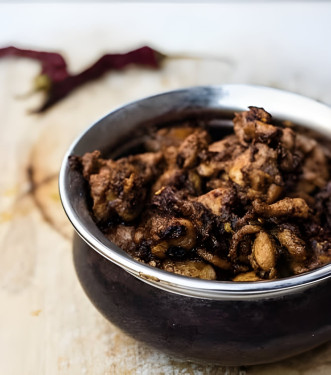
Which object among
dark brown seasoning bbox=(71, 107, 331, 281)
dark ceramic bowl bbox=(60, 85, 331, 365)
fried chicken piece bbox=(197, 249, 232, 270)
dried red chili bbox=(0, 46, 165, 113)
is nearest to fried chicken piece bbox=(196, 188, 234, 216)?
dark brown seasoning bbox=(71, 107, 331, 281)

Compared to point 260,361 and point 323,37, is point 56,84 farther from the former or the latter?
point 260,361

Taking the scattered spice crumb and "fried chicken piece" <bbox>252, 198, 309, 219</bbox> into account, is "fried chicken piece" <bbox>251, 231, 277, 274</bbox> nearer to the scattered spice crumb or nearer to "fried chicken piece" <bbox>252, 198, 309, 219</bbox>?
"fried chicken piece" <bbox>252, 198, 309, 219</bbox>

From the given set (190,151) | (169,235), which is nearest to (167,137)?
(190,151)

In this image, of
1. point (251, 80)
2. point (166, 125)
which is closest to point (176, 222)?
point (166, 125)

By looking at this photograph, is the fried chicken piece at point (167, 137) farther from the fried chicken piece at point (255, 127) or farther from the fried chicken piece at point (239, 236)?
the fried chicken piece at point (239, 236)

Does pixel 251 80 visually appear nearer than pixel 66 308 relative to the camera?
No

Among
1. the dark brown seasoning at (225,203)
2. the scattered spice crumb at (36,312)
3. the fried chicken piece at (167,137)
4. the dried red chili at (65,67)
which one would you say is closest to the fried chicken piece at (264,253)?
the dark brown seasoning at (225,203)

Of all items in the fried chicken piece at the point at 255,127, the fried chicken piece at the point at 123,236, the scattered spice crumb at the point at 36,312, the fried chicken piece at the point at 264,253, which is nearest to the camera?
the fried chicken piece at the point at 264,253
